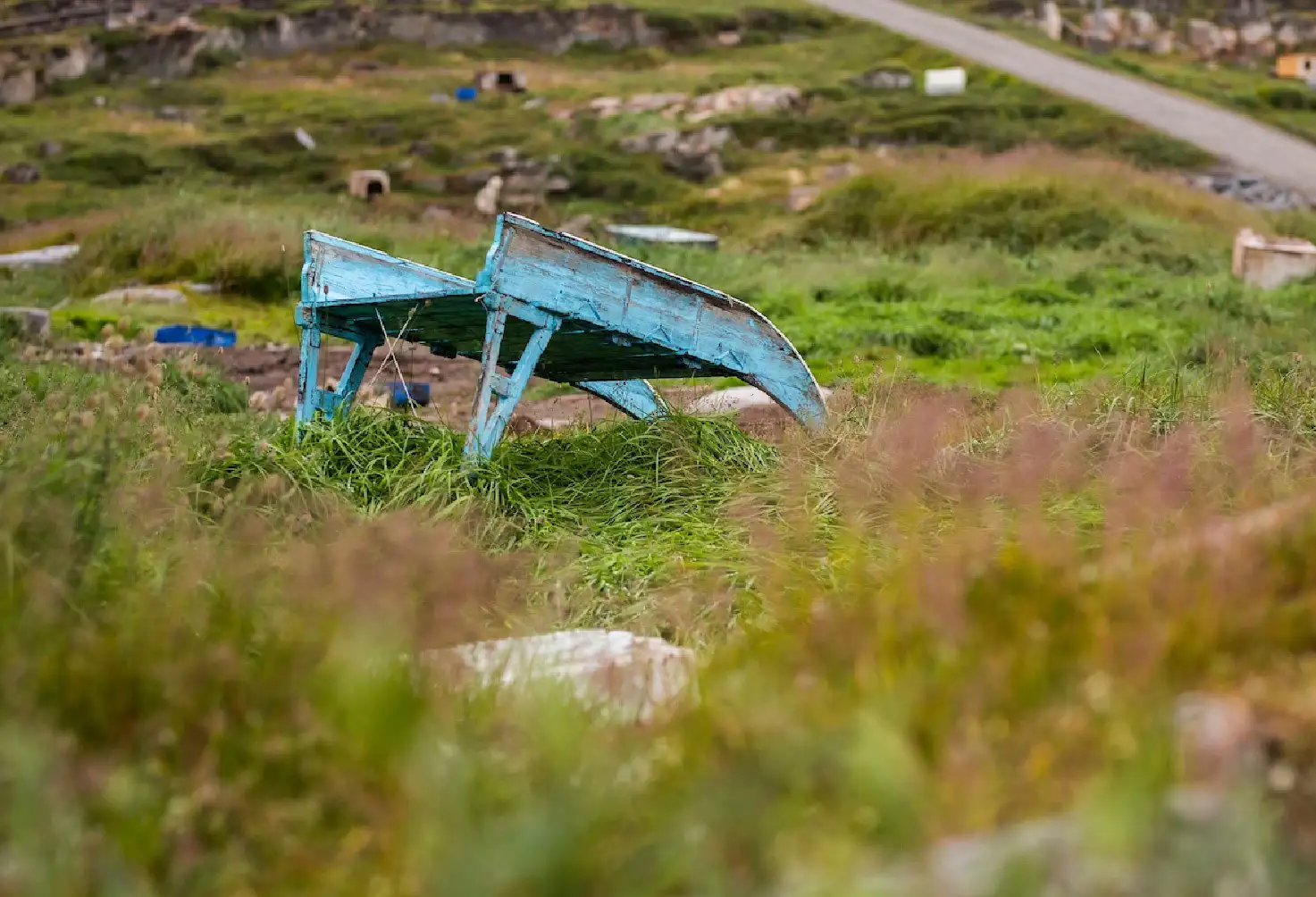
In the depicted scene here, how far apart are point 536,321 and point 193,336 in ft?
23.8

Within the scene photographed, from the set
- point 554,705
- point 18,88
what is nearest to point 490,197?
point 18,88

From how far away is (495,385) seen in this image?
5555mm

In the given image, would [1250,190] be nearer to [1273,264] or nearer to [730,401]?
[1273,264]

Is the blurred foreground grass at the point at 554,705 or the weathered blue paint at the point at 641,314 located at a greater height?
the blurred foreground grass at the point at 554,705

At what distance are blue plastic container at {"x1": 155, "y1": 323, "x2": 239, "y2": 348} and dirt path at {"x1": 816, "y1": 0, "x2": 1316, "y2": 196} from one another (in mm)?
17513

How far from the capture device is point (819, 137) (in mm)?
29578

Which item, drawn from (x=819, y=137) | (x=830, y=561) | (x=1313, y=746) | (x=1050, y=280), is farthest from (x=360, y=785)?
(x=819, y=137)

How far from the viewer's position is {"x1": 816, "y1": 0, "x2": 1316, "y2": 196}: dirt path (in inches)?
968

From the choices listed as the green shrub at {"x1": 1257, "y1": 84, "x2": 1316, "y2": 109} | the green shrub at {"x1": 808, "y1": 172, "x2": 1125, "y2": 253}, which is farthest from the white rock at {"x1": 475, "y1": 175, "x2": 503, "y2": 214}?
the green shrub at {"x1": 1257, "y1": 84, "x2": 1316, "y2": 109}

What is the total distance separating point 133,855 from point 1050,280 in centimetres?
1291

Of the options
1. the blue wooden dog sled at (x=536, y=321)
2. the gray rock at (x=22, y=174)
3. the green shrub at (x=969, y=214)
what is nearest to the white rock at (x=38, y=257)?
the green shrub at (x=969, y=214)

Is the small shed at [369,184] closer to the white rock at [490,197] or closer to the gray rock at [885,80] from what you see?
the white rock at [490,197]

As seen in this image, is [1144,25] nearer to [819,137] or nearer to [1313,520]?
[819,137]

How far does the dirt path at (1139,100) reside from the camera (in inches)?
968
